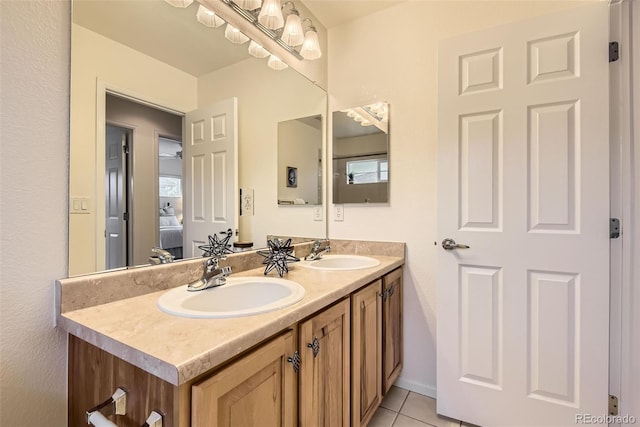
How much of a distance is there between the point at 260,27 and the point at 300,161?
31.6 inches

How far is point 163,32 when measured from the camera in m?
1.20

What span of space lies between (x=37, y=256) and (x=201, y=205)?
59cm

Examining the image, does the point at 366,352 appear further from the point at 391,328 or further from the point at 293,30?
the point at 293,30

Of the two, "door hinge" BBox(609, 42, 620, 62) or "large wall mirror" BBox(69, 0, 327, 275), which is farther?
"door hinge" BBox(609, 42, 620, 62)

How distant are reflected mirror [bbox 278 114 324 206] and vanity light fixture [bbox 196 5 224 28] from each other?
0.64 meters

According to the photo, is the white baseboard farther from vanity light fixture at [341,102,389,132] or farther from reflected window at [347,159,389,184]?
vanity light fixture at [341,102,389,132]

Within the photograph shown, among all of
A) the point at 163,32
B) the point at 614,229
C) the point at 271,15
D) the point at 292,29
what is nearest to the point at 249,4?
the point at 271,15

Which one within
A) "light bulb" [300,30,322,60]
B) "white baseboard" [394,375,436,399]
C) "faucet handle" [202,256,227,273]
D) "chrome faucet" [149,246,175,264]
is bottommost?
"white baseboard" [394,375,436,399]

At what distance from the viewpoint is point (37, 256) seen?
83 centimetres

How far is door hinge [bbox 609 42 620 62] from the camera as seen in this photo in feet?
4.24

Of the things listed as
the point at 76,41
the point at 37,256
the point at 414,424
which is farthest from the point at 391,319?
the point at 76,41

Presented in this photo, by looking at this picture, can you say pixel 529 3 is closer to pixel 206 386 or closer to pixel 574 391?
pixel 574 391

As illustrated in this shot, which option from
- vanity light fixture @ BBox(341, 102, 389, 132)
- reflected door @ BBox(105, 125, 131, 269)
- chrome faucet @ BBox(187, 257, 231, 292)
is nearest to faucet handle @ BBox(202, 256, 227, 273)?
chrome faucet @ BBox(187, 257, 231, 292)

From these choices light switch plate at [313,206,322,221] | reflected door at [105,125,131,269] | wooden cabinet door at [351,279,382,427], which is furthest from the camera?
light switch plate at [313,206,322,221]
